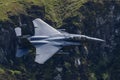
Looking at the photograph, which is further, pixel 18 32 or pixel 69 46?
pixel 18 32

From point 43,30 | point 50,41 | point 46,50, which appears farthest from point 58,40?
point 43,30

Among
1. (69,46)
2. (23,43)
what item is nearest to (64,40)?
(69,46)

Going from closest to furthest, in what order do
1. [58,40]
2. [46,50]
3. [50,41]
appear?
[58,40] → [46,50] → [50,41]

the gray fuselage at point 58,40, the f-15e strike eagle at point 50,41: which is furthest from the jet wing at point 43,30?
the gray fuselage at point 58,40

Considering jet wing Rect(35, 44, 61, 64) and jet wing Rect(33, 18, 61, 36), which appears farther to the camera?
jet wing Rect(33, 18, 61, 36)

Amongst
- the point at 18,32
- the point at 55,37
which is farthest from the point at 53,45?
the point at 18,32

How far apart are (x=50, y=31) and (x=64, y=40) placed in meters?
8.74

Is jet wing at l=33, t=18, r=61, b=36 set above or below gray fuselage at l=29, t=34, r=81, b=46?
above

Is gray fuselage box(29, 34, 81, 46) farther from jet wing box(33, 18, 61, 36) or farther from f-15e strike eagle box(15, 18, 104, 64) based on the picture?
jet wing box(33, 18, 61, 36)

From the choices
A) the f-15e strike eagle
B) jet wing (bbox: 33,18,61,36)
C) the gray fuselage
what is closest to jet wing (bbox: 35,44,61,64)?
the f-15e strike eagle

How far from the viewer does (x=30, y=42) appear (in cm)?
18125

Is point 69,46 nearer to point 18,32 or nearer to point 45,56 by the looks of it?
point 45,56

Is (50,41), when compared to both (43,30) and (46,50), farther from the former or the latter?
(43,30)

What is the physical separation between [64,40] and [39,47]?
8676mm
